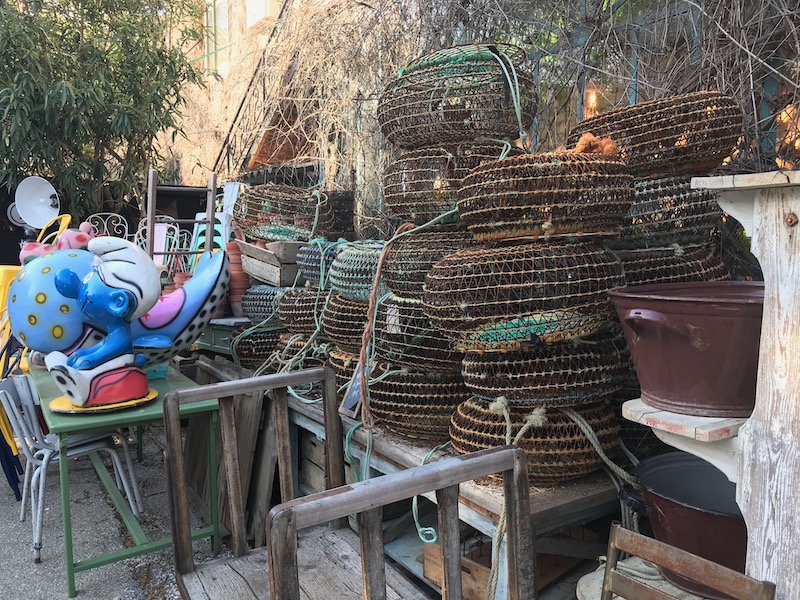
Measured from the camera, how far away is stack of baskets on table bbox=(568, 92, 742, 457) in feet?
6.52

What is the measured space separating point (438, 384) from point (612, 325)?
2.36 feet

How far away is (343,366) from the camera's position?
2.95 m

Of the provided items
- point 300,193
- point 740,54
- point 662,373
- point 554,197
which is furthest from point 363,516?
point 300,193

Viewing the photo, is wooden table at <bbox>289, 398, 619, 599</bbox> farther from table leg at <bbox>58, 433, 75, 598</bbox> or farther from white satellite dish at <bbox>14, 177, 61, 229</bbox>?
white satellite dish at <bbox>14, 177, 61, 229</bbox>

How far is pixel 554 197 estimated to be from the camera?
175 cm

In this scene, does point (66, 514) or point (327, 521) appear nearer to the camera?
point (327, 521)

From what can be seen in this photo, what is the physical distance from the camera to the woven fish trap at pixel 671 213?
2.09 meters

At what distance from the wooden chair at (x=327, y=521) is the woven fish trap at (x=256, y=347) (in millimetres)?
1603

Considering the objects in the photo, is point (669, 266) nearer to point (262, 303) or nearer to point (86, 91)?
point (262, 303)

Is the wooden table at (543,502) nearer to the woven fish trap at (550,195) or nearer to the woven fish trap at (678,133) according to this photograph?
the woven fish trap at (550,195)

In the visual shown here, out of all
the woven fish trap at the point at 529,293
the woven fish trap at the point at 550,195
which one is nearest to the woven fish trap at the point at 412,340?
the woven fish trap at the point at 529,293

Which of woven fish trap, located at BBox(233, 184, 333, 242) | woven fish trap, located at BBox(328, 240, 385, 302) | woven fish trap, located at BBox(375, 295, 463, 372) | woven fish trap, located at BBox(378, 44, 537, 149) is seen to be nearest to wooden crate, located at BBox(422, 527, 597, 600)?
woven fish trap, located at BBox(375, 295, 463, 372)

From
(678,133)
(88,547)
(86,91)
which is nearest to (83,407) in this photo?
(88,547)

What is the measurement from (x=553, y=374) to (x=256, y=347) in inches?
98.2
